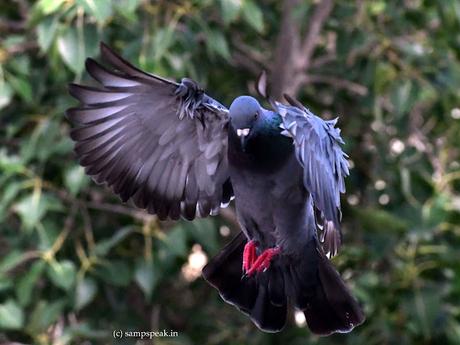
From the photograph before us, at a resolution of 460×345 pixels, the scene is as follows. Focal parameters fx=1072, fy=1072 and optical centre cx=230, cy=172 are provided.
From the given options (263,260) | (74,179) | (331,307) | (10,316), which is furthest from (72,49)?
(331,307)

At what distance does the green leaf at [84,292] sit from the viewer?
143 inches

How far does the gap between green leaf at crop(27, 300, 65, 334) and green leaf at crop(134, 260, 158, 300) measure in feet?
0.97

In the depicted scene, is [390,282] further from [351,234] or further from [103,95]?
[103,95]

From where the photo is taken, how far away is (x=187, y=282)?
4555 millimetres

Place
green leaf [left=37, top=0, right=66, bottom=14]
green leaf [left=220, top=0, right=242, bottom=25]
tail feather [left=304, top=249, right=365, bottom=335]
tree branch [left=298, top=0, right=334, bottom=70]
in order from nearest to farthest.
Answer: tail feather [left=304, top=249, right=365, bottom=335]
green leaf [left=37, top=0, right=66, bottom=14]
green leaf [left=220, top=0, right=242, bottom=25]
tree branch [left=298, top=0, right=334, bottom=70]

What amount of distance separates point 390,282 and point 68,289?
119cm

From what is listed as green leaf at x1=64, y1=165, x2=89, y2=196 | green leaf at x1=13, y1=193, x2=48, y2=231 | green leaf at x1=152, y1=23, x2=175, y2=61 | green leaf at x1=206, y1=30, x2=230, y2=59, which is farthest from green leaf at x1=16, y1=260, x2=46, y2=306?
green leaf at x1=206, y1=30, x2=230, y2=59

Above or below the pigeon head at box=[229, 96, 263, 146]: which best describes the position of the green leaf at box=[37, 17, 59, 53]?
below

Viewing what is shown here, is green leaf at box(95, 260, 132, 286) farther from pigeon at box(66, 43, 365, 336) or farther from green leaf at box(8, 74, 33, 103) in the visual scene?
A: pigeon at box(66, 43, 365, 336)

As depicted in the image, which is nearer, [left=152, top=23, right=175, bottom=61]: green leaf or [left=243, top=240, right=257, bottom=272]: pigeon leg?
[left=243, top=240, right=257, bottom=272]: pigeon leg

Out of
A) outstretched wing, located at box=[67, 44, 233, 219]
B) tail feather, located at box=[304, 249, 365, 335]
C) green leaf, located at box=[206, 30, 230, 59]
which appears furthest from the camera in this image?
green leaf, located at box=[206, 30, 230, 59]

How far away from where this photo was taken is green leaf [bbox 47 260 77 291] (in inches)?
140

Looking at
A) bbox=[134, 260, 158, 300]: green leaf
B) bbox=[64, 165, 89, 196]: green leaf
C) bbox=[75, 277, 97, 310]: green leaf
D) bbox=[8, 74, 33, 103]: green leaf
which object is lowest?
bbox=[75, 277, 97, 310]: green leaf

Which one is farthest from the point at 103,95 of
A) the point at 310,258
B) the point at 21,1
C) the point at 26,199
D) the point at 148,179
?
the point at 21,1
